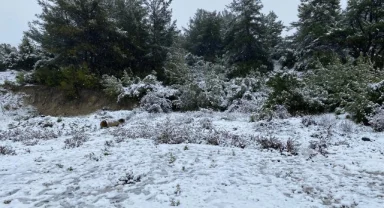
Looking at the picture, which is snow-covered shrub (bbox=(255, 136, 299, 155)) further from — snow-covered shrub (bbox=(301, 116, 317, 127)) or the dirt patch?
the dirt patch

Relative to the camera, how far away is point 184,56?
22.8m

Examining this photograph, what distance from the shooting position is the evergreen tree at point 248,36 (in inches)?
969

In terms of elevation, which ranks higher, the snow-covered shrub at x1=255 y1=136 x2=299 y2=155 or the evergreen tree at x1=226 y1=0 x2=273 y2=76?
the evergreen tree at x1=226 y1=0 x2=273 y2=76

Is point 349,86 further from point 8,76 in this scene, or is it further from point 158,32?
point 8,76

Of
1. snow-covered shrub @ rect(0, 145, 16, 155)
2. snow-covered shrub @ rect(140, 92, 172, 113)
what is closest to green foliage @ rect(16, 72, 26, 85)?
snow-covered shrub @ rect(140, 92, 172, 113)

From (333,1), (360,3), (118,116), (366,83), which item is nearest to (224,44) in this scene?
(333,1)

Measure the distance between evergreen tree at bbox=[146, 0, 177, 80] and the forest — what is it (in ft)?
0.23

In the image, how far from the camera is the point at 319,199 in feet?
18.3

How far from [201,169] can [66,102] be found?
16565mm

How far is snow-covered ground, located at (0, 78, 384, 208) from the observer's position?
18.5ft

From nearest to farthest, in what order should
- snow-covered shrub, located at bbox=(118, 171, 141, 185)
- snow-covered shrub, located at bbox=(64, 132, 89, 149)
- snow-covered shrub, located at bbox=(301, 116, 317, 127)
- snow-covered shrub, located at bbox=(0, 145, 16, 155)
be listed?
1. snow-covered shrub, located at bbox=(118, 171, 141, 185)
2. snow-covered shrub, located at bbox=(0, 145, 16, 155)
3. snow-covered shrub, located at bbox=(64, 132, 89, 149)
4. snow-covered shrub, located at bbox=(301, 116, 317, 127)

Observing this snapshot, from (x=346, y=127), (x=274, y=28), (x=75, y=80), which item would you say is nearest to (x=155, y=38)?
(x=75, y=80)

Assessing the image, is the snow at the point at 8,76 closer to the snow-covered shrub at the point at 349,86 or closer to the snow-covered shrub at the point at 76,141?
the snow-covered shrub at the point at 76,141

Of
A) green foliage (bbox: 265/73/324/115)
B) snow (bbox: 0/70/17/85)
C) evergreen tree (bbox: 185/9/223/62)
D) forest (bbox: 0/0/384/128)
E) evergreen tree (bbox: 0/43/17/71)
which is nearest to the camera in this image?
green foliage (bbox: 265/73/324/115)
